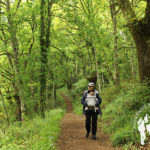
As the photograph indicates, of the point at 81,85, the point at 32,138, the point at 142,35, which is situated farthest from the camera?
the point at 81,85

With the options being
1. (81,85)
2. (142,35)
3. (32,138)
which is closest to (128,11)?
(142,35)

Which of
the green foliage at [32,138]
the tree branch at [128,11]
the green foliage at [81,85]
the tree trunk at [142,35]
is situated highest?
the tree branch at [128,11]

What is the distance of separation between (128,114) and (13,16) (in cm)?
802

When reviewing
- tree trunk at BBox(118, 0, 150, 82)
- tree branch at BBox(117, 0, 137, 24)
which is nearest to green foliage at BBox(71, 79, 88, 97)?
tree trunk at BBox(118, 0, 150, 82)

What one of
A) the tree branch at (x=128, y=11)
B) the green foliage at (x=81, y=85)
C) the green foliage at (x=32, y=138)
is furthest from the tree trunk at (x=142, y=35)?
the green foliage at (x=81, y=85)

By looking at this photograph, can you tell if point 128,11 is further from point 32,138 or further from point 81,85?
point 81,85

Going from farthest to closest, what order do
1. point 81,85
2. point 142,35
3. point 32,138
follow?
1. point 81,85
2. point 142,35
3. point 32,138

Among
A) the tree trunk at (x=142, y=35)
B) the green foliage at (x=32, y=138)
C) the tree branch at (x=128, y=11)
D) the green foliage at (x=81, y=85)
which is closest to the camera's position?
the green foliage at (x=32, y=138)

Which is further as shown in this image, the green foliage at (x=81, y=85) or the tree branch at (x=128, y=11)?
the green foliage at (x=81, y=85)

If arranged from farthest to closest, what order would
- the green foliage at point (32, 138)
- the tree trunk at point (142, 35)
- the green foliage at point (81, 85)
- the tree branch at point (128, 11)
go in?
the green foliage at point (81, 85) < the tree branch at point (128, 11) < the tree trunk at point (142, 35) < the green foliage at point (32, 138)

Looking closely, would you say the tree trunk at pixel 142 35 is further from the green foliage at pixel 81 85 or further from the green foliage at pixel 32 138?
the green foliage at pixel 81 85

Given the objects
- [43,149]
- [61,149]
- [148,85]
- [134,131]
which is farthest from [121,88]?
[43,149]

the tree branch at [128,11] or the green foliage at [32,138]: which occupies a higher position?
the tree branch at [128,11]

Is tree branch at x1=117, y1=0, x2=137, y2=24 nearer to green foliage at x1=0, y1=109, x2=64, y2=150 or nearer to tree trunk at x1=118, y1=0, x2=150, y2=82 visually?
tree trunk at x1=118, y1=0, x2=150, y2=82
